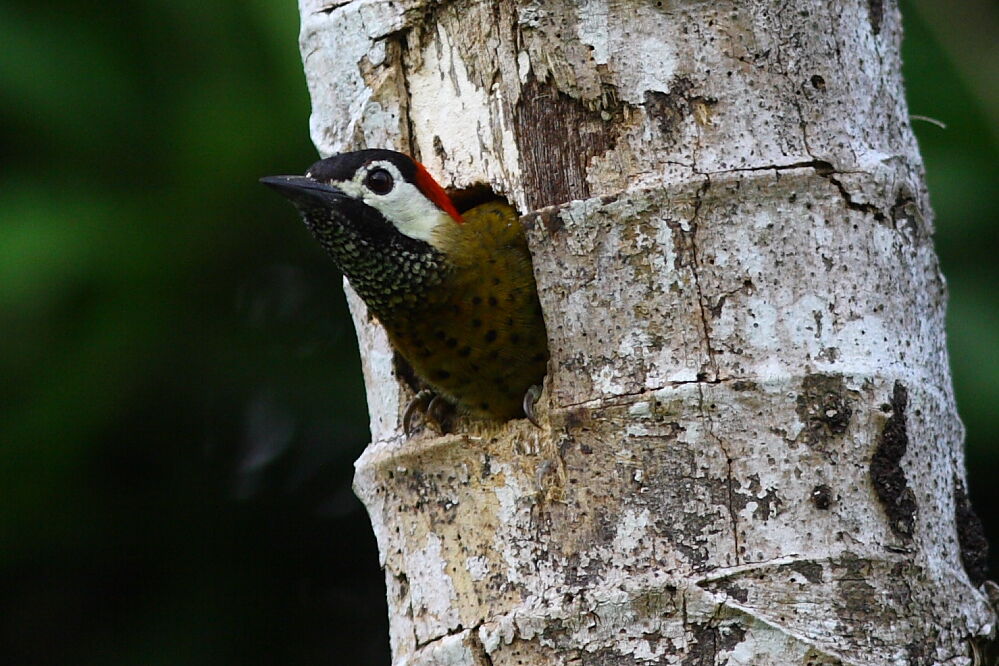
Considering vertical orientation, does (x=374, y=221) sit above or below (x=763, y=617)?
above

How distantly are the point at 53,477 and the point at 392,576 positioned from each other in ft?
5.93

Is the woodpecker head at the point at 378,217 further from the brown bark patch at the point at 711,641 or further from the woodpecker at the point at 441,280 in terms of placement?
the brown bark patch at the point at 711,641

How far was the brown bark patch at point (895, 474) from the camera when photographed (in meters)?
2.47

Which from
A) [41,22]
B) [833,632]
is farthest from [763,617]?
[41,22]

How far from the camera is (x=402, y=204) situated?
3105 millimetres

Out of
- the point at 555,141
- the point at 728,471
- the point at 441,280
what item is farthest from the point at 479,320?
the point at 728,471

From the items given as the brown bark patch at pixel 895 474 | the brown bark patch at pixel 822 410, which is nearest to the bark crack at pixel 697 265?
the brown bark patch at pixel 822 410

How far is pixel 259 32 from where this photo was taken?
390 cm

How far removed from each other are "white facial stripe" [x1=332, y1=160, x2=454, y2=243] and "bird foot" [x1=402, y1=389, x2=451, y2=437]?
405 millimetres

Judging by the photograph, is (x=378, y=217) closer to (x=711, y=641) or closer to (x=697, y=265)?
(x=697, y=265)

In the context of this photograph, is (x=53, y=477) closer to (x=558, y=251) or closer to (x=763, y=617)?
(x=558, y=251)

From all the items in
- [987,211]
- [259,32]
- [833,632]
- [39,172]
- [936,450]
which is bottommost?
[833,632]

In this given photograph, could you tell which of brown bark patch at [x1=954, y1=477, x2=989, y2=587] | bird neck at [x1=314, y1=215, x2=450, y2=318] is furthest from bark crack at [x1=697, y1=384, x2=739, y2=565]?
bird neck at [x1=314, y1=215, x2=450, y2=318]

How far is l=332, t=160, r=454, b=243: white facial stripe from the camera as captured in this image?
3037 mm
